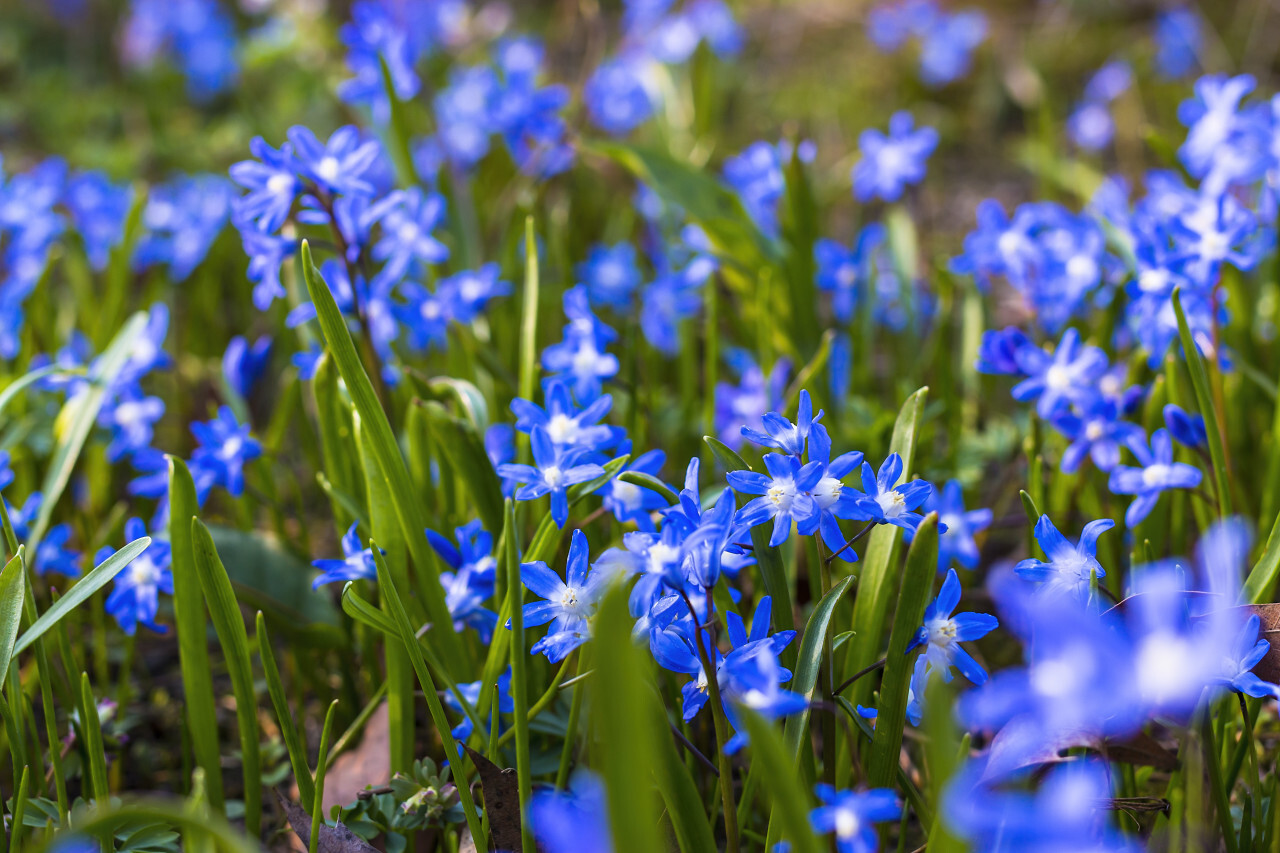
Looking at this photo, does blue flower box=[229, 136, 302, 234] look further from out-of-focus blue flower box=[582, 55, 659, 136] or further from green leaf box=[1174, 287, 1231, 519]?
out-of-focus blue flower box=[582, 55, 659, 136]

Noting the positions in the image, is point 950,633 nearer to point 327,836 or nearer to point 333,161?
point 327,836

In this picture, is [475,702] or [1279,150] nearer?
→ [475,702]

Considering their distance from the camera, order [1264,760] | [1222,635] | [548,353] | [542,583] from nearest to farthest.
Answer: [1222,635] → [542,583] → [1264,760] → [548,353]

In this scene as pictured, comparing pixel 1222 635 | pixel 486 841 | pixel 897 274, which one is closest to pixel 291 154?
pixel 486 841

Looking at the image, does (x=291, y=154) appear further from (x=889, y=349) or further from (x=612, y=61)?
(x=612, y=61)

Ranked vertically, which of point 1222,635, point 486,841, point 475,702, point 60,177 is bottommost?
point 486,841
